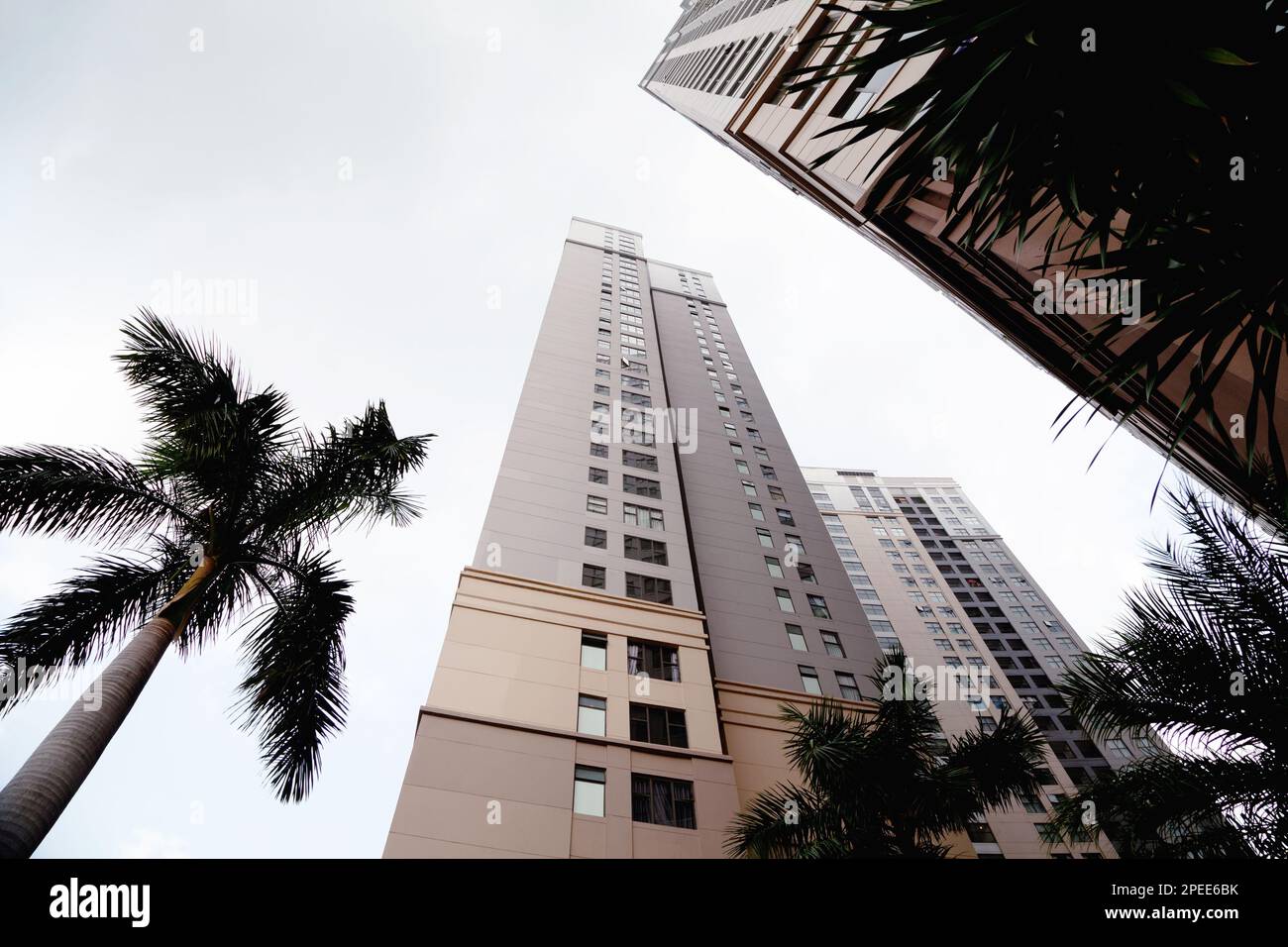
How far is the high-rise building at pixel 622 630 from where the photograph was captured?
54.1 feet

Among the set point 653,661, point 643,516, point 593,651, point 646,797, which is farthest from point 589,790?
point 643,516

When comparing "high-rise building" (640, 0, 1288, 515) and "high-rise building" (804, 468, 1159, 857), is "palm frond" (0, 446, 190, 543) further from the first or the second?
"high-rise building" (804, 468, 1159, 857)

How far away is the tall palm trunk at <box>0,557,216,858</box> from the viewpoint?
5.45 metres

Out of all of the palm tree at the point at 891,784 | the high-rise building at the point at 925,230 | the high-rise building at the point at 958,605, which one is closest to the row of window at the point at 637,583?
the palm tree at the point at 891,784

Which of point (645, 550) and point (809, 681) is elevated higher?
point (645, 550)

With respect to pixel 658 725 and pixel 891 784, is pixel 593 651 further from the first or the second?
pixel 891 784

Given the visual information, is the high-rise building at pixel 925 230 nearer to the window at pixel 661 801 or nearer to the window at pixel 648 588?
the window at pixel 661 801

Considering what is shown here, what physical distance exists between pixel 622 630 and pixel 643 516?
799cm

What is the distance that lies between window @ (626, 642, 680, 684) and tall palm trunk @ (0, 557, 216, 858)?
Result: 16115mm

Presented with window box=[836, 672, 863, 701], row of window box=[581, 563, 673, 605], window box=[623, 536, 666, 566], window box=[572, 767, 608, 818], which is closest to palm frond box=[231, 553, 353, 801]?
window box=[572, 767, 608, 818]

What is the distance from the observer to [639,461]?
1335 inches

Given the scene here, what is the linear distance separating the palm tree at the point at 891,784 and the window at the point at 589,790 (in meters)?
6.28
